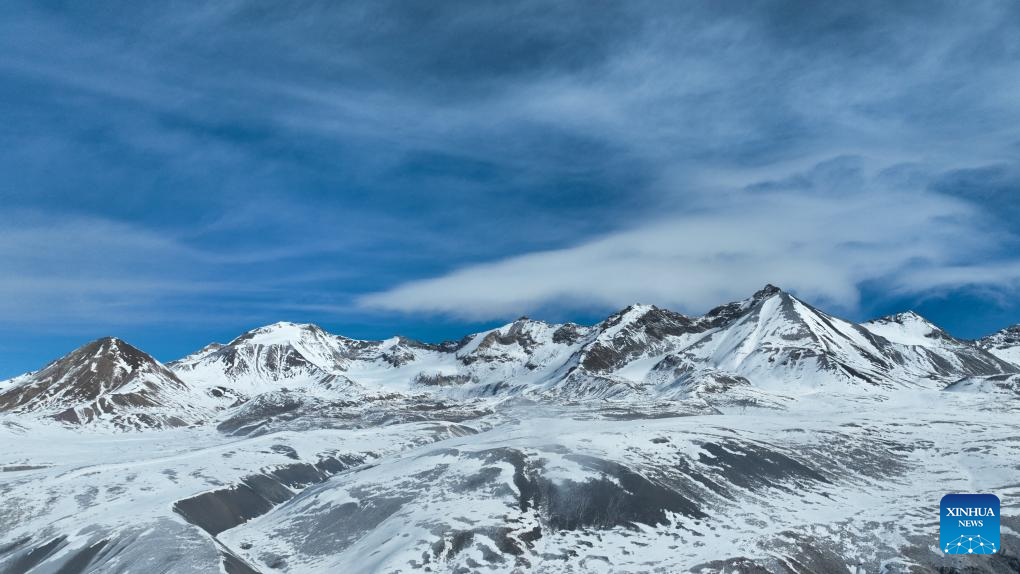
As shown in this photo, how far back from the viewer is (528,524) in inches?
2837

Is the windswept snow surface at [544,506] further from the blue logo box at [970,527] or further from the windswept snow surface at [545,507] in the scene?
the blue logo box at [970,527]

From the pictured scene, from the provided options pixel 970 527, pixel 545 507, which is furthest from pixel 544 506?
pixel 970 527

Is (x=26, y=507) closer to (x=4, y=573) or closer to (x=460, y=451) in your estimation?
(x=4, y=573)

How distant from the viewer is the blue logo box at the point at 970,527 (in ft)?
208

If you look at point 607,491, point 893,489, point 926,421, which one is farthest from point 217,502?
point 926,421

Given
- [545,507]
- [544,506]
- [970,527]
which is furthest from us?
[544,506]

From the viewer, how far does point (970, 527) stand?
70.2m

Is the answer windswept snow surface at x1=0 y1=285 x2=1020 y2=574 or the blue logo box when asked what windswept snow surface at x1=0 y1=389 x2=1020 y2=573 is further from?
the blue logo box

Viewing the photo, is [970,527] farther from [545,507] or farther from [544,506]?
[544,506]

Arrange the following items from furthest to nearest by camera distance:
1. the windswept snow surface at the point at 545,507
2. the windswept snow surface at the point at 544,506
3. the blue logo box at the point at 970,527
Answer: the windswept snow surface at the point at 544,506 < the windswept snow surface at the point at 545,507 < the blue logo box at the point at 970,527

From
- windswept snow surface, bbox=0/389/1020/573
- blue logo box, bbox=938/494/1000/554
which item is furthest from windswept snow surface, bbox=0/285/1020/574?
A: blue logo box, bbox=938/494/1000/554

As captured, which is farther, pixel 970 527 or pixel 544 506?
pixel 544 506

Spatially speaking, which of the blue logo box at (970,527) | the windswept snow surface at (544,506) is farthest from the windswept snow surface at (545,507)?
the blue logo box at (970,527)

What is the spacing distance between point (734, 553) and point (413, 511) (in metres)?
33.3
